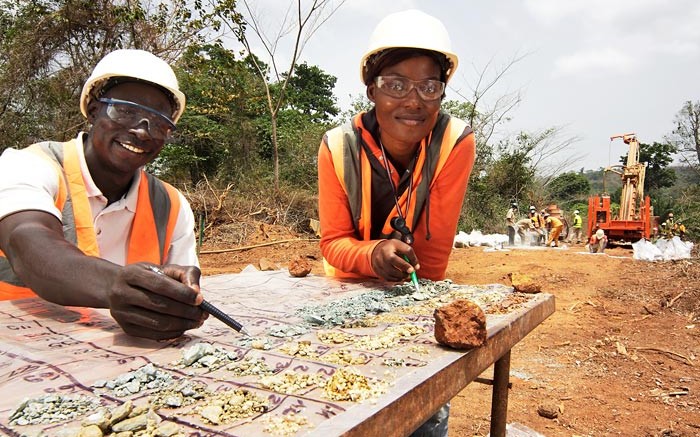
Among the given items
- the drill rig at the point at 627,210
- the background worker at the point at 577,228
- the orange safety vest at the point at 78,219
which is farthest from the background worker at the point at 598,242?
the orange safety vest at the point at 78,219

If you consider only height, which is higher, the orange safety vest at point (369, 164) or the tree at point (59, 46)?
the tree at point (59, 46)

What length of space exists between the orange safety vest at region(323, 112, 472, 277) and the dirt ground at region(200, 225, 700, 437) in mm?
1806

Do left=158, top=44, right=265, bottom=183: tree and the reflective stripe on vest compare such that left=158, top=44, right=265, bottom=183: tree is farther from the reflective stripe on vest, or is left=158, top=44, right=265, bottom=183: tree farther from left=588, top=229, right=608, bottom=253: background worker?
the reflective stripe on vest

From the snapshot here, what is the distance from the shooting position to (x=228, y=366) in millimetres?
1090

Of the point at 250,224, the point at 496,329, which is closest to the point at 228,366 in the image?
the point at 496,329

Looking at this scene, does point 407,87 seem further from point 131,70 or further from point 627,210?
point 627,210

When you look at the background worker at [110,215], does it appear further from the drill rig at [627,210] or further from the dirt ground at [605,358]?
the drill rig at [627,210]

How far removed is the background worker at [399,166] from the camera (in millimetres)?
2053

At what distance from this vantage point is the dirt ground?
11.0 feet

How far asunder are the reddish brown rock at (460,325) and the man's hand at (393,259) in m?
0.75

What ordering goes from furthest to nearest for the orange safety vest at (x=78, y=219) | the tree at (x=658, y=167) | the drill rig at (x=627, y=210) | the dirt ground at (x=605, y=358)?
the tree at (x=658, y=167), the drill rig at (x=627, y=210), the dirt ground at (x=605, y=358), the orange safety vest at (x=78, y=219)

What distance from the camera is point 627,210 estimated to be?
14109 millimetres

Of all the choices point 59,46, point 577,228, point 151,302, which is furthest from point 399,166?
point 577,228

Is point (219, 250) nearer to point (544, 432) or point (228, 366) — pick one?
point (544, 432)
